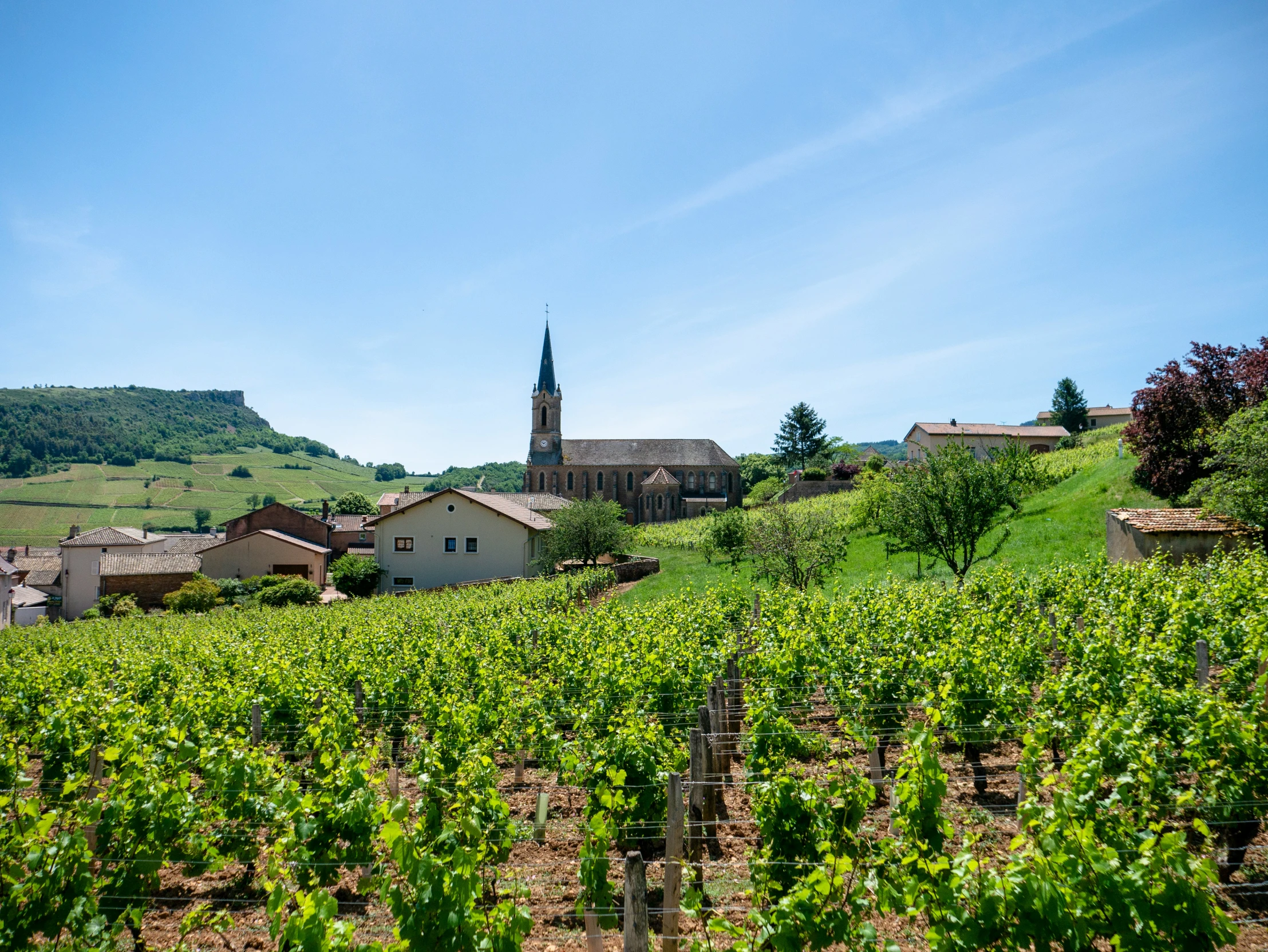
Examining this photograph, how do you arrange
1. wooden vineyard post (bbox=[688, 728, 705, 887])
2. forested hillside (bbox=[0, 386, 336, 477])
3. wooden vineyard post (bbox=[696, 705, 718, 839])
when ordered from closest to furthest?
1. wooden vineyard post (bbox=[688, 728, 705, 887])
2. wooden vineyard post (bbox=[696, 705, 718, 839])
3. forested hillside (bbox=[0, 386, 336, 477])

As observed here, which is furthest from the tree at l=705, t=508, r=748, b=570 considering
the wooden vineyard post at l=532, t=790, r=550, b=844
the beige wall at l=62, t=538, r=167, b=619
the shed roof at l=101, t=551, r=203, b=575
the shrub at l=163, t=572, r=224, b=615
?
the beige wall at l=62, t=538, r=167, b=619

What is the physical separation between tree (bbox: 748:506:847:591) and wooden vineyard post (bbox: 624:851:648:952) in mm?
15677

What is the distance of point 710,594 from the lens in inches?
549

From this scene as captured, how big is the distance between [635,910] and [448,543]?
3283 cm

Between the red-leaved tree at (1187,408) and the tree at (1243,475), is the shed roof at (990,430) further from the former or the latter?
the tree at (1243,475)

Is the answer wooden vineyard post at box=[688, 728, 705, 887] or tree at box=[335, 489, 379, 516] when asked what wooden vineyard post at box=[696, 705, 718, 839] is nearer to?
wooden vineyard post at box=[688, 728, 705, 887]

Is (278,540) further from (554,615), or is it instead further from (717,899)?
(717,899)

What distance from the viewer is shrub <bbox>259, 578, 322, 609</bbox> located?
33.7m

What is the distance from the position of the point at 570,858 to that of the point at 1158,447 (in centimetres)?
2263

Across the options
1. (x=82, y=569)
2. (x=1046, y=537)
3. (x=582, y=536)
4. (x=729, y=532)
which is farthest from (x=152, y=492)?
(x=1046, y=537)

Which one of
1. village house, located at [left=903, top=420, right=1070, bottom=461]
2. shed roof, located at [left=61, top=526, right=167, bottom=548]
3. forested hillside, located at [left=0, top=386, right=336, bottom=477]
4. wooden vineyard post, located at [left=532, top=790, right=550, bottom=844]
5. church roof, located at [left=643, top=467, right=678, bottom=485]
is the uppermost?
forested hillside, located at [left=0, top=386, right=336, bottom=477]

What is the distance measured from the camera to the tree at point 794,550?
61.3 ft

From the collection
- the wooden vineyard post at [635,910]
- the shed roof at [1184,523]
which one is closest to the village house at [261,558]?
the shed roof at [1184,523]

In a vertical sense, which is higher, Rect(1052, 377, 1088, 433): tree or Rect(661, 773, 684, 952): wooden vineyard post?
Rect(1052, 377, 1088, 433): tree
